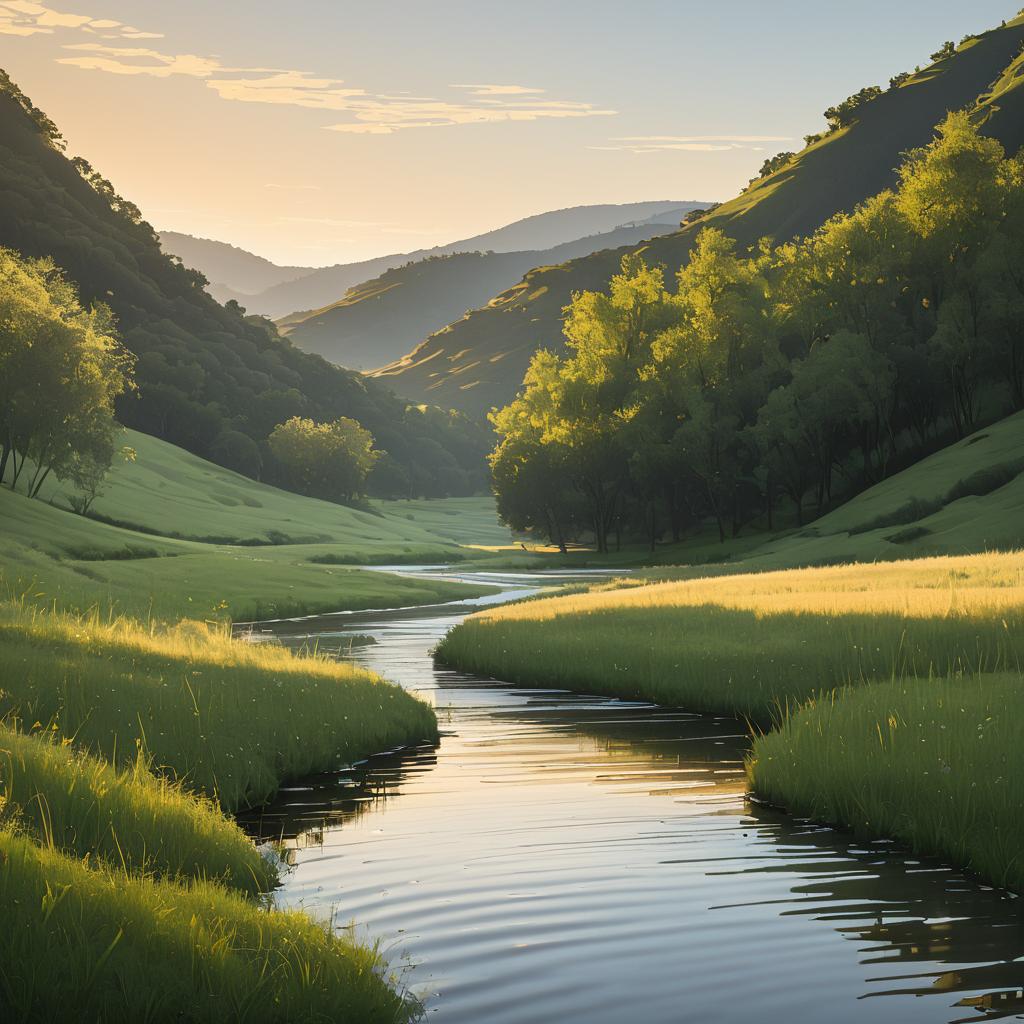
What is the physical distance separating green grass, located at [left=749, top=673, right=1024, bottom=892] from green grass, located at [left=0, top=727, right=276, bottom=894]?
814 cm

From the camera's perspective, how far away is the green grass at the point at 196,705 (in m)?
19.9

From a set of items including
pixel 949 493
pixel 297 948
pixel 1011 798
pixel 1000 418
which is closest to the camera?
pixel 297 948

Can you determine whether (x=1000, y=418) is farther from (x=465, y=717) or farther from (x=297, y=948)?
(x=297, y=948)

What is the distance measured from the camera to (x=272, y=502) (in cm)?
17638

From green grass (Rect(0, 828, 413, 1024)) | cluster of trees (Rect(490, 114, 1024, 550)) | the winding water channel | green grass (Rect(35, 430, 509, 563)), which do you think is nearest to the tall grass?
the winding water channel

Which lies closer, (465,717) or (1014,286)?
(465,717)

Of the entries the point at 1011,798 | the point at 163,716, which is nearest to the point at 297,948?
the point at 1011,798

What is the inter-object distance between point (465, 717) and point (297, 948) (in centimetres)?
2018

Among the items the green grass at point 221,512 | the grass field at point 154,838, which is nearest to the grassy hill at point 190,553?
the green grass at point 221,512

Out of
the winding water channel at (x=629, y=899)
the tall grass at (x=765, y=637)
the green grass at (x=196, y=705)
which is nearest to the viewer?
the winding water channel at (x=629, y=899)

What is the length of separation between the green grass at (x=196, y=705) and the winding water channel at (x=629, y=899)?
3.37 ft

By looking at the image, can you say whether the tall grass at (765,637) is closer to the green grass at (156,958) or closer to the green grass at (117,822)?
the green grass at (117,822)

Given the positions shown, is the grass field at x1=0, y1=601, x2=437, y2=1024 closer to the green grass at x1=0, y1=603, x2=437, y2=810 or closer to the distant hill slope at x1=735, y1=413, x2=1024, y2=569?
the green grass at x1=0, y1=603, x2=437, y2=810

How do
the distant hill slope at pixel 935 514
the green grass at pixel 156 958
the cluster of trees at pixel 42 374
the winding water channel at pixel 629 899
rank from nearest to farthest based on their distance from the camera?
1. the green grass at pixel 156 958
2. the winding water channel at pixel 629 899
3. the distant hill slope at pixel 935 514
4. the cluster of trees at pixel 42 374
